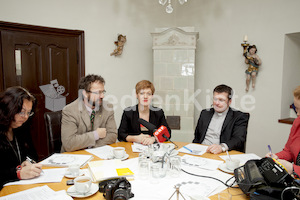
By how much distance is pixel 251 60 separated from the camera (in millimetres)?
3396

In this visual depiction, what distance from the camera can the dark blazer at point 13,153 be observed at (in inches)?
51.5

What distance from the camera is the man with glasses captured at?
1917 millimetres

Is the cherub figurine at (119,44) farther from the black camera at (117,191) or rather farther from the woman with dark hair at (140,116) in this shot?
the black camera at (117,191)

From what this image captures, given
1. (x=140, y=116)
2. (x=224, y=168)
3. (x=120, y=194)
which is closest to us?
(x=120, y=194)

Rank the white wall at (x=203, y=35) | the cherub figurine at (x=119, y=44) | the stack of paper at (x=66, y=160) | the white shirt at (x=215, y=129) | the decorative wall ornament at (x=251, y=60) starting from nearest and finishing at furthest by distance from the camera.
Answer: the stack of paper at (x=66, y=160) < the white shirt at (x=215, y=129) < the white wall at (x=203, y=35) < the decorative wall ornament at (x=251, y=60) < the cherub figurine at (x=119, y=44)

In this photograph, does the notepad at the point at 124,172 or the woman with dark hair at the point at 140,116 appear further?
the woman with dark hair at the point at 140,116

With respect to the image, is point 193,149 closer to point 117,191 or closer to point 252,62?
point 117,191

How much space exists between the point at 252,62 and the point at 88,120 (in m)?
2.57

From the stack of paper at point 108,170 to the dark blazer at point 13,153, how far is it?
46 cm

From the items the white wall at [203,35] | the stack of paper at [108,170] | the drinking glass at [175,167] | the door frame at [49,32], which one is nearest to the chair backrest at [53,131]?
the stack of paper at [108,170]

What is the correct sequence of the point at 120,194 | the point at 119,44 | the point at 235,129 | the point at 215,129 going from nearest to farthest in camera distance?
the point at 120,194 → the point at 235,129 → the point at 215,129 → the point at 119,44

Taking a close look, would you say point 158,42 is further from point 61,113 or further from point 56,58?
point 61,113

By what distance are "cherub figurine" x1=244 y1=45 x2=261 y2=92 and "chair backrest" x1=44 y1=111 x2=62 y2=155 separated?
277cm

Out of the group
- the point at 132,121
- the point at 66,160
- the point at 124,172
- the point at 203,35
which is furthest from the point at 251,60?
the point at 66,160
